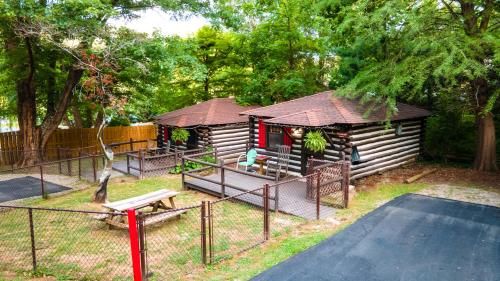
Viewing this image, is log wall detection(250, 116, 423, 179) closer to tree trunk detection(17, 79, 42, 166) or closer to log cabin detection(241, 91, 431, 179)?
log cabin detection(241, 91, 431, 179)

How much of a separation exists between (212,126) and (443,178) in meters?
10.0

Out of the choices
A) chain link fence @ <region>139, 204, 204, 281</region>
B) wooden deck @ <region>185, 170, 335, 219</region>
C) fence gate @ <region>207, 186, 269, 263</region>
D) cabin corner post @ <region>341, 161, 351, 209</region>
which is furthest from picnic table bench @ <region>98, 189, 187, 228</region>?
cabin corner post @ <region>341, 161, 351, 209</region>

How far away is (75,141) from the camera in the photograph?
21.3 metres

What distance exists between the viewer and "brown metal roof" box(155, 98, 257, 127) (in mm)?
16922

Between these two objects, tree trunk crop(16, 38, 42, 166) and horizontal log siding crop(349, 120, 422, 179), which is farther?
Result: tree trunk crop(16, 38, 42, 166)

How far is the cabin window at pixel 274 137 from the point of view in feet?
46.8

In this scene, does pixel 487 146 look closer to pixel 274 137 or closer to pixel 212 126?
pixel 274 137

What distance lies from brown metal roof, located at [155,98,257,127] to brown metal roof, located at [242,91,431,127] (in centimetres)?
256

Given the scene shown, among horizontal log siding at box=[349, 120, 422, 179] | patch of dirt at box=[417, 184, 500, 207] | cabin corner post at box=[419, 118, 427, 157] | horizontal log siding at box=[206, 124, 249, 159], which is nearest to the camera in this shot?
patch of dirt at box=[417, 184, 500, 207]

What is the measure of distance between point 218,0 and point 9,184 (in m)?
12.2

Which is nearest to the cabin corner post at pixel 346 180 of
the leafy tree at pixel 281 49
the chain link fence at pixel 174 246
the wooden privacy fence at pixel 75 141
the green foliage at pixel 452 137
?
the chain link fence at pixel 174 246

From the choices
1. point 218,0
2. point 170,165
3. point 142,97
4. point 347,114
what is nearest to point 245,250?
point 347,114

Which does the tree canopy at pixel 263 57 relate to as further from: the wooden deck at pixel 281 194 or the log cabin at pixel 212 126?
the wooden deck at pixel 281 194

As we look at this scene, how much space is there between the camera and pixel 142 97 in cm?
2159
